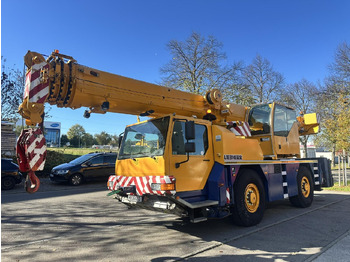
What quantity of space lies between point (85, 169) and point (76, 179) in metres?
0.69

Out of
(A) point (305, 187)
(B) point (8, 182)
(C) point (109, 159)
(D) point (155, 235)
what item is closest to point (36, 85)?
(D) point (155, 235)

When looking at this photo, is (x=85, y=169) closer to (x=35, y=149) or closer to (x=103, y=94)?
(x=103, y=94)

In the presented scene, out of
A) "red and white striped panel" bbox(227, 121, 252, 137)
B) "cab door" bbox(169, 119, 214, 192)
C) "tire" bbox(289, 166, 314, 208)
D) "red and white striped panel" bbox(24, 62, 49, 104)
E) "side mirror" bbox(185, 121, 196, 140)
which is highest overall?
"red and white striped panel" bbox(24, 62, 49, 104)

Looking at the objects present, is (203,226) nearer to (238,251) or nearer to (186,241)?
(186,241)

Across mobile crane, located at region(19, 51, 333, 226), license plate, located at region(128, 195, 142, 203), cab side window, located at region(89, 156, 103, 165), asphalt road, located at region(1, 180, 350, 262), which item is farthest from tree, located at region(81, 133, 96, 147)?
license plate, located at region(128, 195, 142, 203)

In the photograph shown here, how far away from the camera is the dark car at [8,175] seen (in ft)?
41.4

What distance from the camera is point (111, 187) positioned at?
20.0 ft

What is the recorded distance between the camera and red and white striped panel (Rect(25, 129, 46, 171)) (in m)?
3.79

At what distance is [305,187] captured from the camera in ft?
29.3

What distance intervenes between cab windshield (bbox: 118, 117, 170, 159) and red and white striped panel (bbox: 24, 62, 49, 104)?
2147 millimetres

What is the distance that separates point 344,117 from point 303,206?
7.30 m

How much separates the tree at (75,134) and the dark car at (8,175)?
251ft

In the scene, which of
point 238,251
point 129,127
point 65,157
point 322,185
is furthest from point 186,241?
point 65,157

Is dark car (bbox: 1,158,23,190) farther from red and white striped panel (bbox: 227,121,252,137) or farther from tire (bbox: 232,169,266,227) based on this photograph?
tire (bbox: 232,169,266,227)
